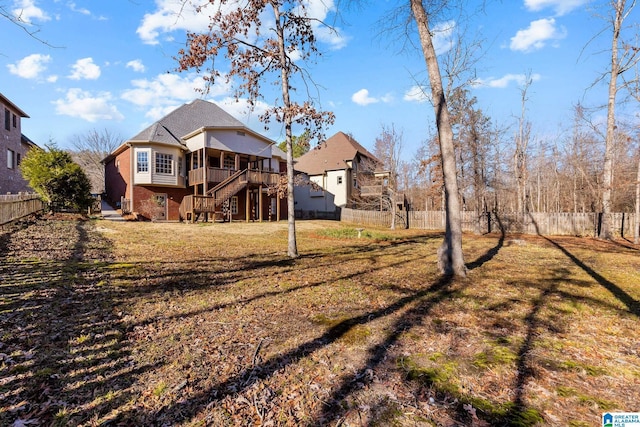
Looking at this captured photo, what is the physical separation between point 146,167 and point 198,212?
521 centimetres

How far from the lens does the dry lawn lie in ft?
7.05

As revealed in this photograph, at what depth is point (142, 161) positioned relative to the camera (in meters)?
20.0

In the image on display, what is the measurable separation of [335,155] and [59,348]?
103ft

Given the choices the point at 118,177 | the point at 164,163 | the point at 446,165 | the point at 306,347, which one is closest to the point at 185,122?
the point at 164,163

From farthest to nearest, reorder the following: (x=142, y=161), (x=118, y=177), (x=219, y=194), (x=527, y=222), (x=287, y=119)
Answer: (x=118, y=177), (x=142, y=161), (x=219, y=194), (x=527, y=222), (x=287, y=119)

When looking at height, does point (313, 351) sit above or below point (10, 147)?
below

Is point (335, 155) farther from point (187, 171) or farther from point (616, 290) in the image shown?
point (616, 290)

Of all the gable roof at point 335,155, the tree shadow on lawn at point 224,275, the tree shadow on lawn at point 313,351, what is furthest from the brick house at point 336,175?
the tree shadow on lawn at point 313,351

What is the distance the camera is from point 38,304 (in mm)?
3869

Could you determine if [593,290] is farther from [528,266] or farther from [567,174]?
[567,174]
